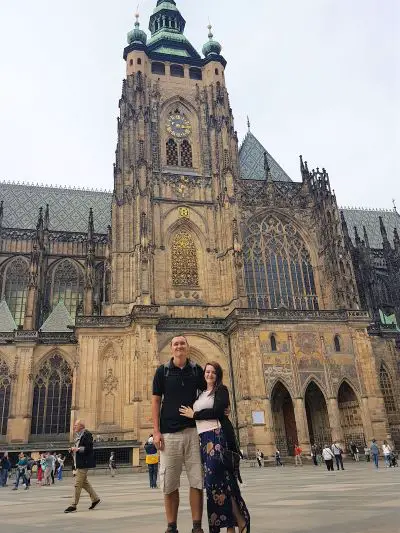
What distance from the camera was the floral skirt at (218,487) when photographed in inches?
178

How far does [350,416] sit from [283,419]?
4.34 metres

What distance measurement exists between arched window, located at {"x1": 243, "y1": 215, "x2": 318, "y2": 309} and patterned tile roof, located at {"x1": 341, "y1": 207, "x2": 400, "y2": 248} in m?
17.1

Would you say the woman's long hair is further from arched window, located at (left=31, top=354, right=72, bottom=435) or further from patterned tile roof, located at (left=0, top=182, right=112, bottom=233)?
patterned tile roof, located at (left=0, top=182, right=112, bottom=233)

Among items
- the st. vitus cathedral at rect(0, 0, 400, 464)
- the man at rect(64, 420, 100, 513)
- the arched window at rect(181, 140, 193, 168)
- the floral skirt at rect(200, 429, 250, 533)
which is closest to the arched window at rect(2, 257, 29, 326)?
the st. vitus cathedral at rect(0, 0, 400, 464)

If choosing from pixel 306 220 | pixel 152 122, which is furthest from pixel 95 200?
pixel 306 220

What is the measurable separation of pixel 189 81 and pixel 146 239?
55.8ft

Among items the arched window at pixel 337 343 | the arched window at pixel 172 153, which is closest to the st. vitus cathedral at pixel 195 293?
the arched window at pixel 337 343

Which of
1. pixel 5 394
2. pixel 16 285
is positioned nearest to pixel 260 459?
pixel 5 394

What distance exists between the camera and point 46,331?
34.4 metres

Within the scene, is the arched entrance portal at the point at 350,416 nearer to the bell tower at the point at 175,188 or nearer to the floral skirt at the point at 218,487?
the bell tower at the point at 175,188

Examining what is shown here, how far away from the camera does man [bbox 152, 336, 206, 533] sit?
4832mm

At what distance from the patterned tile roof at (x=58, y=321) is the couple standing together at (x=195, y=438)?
102ft

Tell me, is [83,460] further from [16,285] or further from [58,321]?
[16,285]

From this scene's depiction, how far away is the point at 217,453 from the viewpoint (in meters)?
4.76
